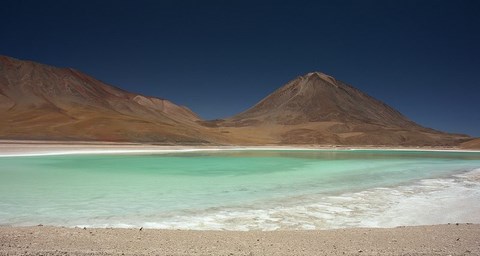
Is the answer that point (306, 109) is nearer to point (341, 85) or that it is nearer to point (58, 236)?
point (341, 85)

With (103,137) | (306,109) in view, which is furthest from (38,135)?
(306,109)

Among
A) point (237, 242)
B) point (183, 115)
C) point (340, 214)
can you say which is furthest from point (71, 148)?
point (183, 115)

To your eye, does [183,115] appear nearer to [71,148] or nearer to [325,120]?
[325,120]

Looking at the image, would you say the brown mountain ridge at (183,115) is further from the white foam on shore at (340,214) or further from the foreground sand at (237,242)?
the foreground sand at (237,242)

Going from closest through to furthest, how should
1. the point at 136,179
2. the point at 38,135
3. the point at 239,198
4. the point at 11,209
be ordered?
the point at 11,209, the point at 239,198, the point at 136,179, the point at 38,135

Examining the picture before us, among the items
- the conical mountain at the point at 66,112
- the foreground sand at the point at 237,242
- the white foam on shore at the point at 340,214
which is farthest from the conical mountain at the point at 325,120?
the foreground sand at the point at 237,242

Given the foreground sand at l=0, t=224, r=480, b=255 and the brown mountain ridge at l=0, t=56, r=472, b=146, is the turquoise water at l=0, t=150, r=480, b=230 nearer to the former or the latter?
the foreground sand at l=0, t=224, r=480, b=255
